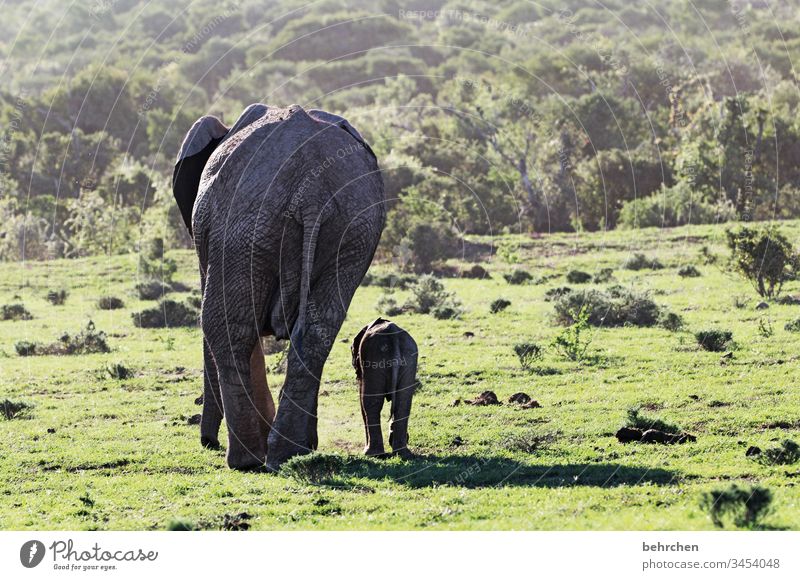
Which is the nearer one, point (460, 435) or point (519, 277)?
point (460, 435)

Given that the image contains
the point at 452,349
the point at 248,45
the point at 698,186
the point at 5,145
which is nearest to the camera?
the point at 452,349

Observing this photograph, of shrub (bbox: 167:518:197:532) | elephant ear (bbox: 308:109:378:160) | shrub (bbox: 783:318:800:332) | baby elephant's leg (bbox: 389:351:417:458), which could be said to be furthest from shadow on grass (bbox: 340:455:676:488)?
shrub (bbox: 783:318:800:332)

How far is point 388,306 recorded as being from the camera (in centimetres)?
2788


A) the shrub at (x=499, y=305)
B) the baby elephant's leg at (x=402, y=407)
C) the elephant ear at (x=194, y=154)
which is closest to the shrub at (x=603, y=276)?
the shrub at (x=499, y=305)

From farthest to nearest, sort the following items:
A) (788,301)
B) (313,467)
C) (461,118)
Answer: (461,118) < (788,301) < (313,467)

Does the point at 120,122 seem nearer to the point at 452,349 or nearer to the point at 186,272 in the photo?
the point at 186,272

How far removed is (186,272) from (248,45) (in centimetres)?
7551

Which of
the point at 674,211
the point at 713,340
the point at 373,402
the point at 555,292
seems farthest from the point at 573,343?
the point at 674,211

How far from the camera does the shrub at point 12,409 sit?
17.1 m

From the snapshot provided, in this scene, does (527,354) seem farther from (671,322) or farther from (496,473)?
(496,473)

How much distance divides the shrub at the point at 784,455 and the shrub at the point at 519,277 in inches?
805

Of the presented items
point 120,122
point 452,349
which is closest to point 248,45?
point 120,122

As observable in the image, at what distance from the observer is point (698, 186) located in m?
46.4

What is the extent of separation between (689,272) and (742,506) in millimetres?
22378
